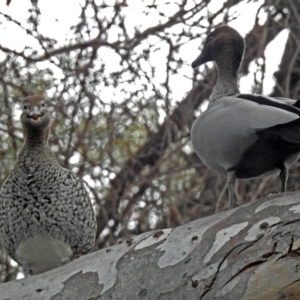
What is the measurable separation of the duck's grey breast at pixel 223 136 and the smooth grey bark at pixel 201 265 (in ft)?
2.04

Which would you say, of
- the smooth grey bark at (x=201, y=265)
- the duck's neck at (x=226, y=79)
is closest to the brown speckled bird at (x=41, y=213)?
the duck's neck at (x=226, y=79)

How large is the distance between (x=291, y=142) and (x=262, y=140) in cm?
15

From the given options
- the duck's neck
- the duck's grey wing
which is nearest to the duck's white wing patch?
the duck's grey wing

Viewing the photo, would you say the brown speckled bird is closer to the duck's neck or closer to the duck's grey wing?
the duck's neck

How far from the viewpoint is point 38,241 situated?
14.0 feet

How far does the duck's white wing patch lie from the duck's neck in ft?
1.54

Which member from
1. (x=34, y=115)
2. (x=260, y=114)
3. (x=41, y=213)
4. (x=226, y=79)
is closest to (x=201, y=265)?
(x=260, y=114)

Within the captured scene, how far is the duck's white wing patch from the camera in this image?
304 centimetres

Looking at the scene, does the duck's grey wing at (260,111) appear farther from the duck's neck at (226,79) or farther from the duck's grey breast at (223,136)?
the duck's neck at (226,79)

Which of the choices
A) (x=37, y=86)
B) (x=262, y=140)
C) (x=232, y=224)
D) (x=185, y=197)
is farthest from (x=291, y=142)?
(x=37, y=86)

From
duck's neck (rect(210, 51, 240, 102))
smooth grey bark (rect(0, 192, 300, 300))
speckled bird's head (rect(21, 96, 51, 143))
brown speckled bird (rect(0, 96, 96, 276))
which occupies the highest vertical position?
speckled bird's head (rect(21, 96, 51, 143))

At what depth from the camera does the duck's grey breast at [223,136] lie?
328cm

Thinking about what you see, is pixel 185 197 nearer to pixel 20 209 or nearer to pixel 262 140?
pixel 20 209

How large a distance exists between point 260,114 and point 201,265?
83 cm
